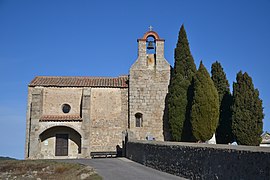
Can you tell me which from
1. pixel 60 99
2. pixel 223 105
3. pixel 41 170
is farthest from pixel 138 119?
pixel 41 170

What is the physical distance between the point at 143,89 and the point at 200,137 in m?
7.56

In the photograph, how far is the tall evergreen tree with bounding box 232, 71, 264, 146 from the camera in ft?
67.8

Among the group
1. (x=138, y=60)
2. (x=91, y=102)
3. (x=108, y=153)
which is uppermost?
(x=138, y=60)

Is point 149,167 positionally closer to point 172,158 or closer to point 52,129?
point 172,158

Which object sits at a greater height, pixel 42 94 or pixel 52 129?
pixel 42 94

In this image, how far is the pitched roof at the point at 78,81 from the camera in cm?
2697

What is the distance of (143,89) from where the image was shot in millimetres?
27172

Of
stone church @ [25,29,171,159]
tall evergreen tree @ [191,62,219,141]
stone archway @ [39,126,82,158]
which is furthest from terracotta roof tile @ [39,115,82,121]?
tall evergreen tree @ [191,62,219,141]

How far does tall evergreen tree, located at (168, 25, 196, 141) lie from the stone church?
188cm

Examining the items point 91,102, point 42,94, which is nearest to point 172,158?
point 91,102

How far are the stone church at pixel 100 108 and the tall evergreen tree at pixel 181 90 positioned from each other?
1.88 meters

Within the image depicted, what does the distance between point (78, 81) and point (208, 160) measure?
19052 millimetres

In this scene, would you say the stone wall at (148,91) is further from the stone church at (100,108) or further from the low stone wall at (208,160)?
the low stone wall at (208,160)

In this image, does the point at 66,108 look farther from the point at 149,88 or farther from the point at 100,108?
the point at 149,88
